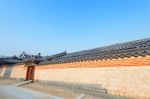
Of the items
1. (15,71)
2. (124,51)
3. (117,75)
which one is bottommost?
(117,75)

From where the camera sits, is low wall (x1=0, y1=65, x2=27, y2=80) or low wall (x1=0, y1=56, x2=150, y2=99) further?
low wall (x1=0, y1=65, x2=27, y2=80)

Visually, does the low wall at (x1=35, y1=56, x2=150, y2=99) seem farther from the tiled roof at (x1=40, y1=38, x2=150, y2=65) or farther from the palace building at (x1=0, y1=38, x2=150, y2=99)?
the tiled roof at (x1=40, y1=38, x2=150, y2=65)

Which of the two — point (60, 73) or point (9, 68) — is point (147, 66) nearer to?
point (60, 73)

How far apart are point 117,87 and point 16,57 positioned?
35.3m

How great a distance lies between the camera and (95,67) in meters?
11.9

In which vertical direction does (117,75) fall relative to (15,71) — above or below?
below

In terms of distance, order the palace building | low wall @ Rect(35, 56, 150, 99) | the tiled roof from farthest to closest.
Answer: the tiled roof < the palace building < low wall @ Rect(35, 56, 150, 99)

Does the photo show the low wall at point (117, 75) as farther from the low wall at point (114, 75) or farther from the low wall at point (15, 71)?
the low wall at point (15, 71)

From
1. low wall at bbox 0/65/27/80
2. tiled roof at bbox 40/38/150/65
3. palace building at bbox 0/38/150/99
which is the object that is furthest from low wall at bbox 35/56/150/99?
low wall at bbox 0/65/27/80

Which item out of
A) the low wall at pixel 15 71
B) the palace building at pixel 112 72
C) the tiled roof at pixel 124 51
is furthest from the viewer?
the low wall at pixel 15 71

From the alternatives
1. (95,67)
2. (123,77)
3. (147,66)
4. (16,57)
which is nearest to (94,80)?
(95,67)

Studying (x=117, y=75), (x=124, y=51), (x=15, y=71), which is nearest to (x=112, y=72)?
(x=117, y=75)

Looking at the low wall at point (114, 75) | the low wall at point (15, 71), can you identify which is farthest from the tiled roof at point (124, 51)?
the low wall at point (15, 71)

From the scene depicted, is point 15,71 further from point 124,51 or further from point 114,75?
point 114,75
